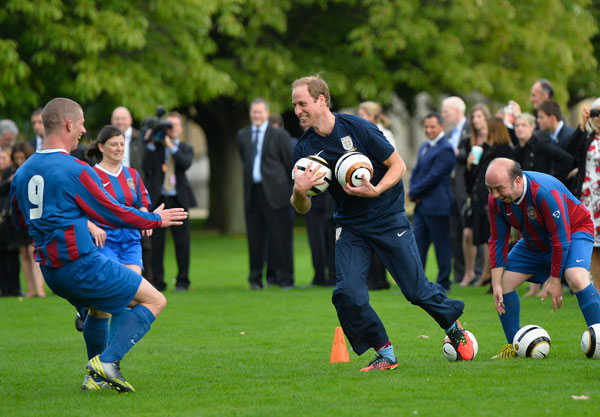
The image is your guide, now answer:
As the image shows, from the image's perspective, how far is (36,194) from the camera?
691 cm

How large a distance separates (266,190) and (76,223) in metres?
8.17

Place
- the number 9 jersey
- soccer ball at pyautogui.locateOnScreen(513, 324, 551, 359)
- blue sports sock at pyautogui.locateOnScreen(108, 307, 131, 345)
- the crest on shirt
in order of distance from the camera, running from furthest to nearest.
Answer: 1. soccer ball at pyautogui.locateOnScreen(513, 324, 551, 359)
2. the crest on shirt
3. blue sports sock at pyautogui.locateOnScreen(108, 307, 131, 345)
4. the number 9 jersey

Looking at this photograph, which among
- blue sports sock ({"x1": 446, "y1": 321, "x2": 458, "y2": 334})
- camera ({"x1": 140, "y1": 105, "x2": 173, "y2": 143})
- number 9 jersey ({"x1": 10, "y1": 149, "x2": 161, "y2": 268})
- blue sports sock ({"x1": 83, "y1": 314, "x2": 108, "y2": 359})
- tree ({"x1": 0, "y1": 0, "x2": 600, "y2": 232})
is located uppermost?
tree ({"x1": 0, "y1": 0, "x2": 600, "y2": 232})

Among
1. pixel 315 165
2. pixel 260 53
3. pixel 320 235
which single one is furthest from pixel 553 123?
pixel 260 53

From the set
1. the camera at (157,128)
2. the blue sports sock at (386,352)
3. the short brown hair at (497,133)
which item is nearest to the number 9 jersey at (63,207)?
the blue sports sock at (386,352)

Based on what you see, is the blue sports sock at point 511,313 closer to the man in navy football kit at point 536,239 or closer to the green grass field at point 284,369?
the man in navy football kit at point 536,239

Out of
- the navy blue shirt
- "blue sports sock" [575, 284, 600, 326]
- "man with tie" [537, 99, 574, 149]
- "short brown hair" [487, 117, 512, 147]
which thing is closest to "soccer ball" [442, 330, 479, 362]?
"blue sports sock" [575, 284, 600, 326]

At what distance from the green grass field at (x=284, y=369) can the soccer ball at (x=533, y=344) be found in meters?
0.13

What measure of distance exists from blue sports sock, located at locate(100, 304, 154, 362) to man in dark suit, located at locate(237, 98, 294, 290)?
25.9 feet

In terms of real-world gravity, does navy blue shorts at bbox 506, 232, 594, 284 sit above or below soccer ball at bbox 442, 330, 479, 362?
above

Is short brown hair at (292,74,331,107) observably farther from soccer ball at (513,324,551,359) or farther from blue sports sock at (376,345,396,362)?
soccer ball at (513,324,551,359)

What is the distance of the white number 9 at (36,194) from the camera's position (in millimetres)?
6887

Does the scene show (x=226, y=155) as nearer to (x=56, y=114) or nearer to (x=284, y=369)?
(x=284, y=369)

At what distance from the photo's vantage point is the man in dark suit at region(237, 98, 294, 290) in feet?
49.2
